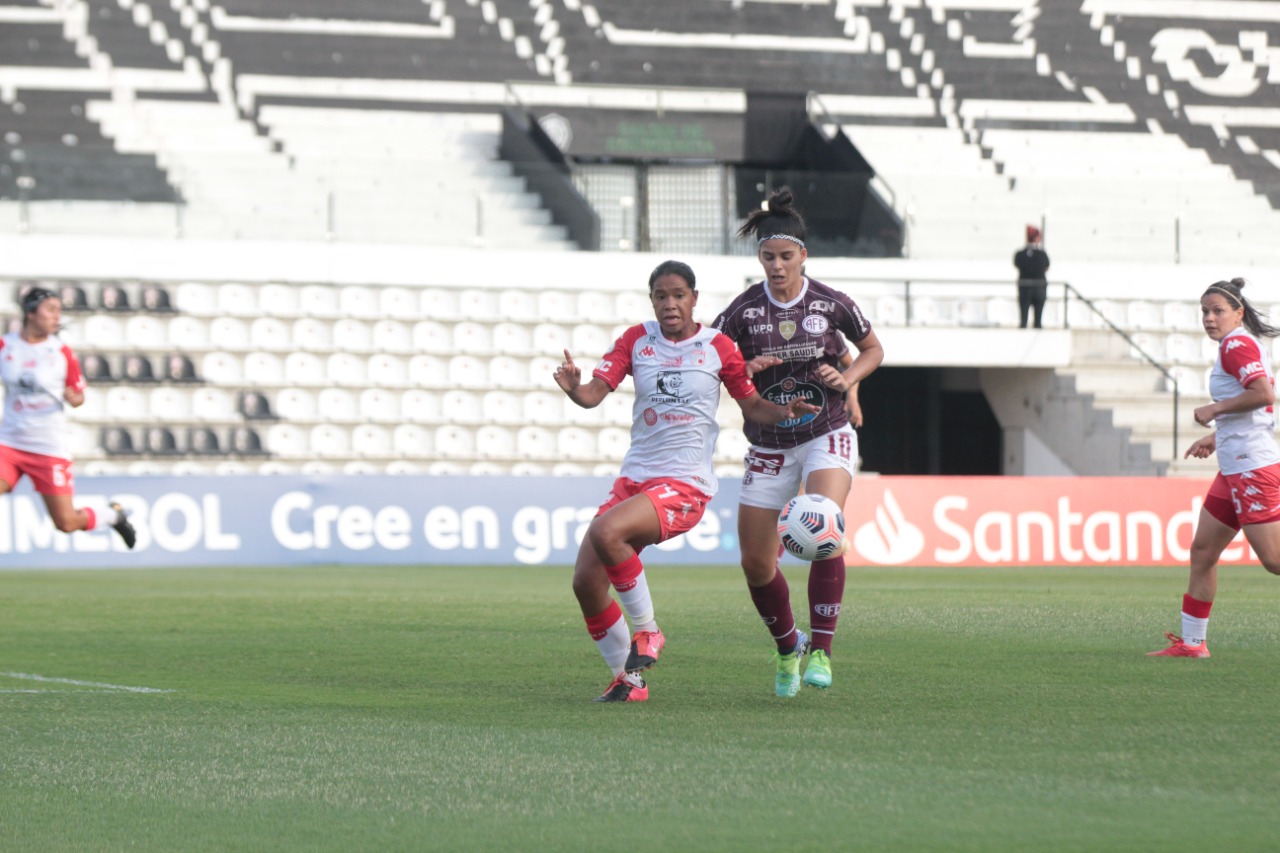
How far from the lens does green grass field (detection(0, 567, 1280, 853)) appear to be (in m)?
4.94

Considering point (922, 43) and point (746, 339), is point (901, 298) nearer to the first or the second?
point (922, 43)

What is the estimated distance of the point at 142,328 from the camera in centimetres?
2547

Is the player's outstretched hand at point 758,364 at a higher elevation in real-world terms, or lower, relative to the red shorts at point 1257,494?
higher

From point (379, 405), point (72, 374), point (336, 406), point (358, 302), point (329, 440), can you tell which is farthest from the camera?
point (358, 302)

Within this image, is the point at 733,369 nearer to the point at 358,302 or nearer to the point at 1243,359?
the point at 1243,359

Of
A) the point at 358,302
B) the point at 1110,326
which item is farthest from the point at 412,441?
the point at 1110,326

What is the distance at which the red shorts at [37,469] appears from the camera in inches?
529

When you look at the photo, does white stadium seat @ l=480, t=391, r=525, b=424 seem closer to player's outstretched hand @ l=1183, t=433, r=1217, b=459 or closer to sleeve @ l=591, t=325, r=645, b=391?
player's outstretched hand @ l=1183, t=433, r=1217, b=459

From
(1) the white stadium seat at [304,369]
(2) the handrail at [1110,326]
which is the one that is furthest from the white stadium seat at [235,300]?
(2) the handrail at [1110,326]

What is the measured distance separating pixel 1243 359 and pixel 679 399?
131 inches

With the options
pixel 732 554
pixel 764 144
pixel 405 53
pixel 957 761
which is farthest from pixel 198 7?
pixel 957 761

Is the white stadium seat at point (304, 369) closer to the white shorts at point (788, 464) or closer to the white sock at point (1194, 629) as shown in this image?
the white sock at point (1194, 629)

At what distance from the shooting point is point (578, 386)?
779 cm

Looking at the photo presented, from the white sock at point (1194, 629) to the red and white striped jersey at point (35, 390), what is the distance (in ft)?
26.1
